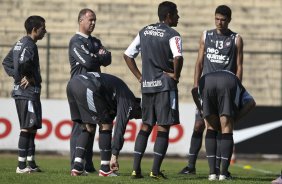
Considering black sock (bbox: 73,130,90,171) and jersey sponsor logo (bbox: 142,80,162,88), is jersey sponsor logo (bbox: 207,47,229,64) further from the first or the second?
black sock (bbox: 73,130,90,171)

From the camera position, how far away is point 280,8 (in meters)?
26.2

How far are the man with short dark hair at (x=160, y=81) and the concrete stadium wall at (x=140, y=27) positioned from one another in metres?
11.3

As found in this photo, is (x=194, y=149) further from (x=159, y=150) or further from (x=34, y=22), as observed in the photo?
(x=34, y=22)

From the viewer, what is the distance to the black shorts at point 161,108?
A: 12.2 metres

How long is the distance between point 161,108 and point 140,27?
539 inches

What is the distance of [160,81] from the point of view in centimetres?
1227

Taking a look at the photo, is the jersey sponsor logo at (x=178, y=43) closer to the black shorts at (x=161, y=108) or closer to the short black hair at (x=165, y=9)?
the short black hair at (x=165, y=9)

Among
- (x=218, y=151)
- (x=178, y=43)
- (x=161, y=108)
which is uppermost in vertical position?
(x=178, y=43)

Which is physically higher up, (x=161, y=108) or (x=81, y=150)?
(x=161, y=108)

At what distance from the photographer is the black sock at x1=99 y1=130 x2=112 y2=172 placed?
1235 centimetres

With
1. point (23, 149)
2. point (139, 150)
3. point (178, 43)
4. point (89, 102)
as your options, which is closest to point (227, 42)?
point (178, 43)

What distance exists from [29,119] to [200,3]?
43.5 feet

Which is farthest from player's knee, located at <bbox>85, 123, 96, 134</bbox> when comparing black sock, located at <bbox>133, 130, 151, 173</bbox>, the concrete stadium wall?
the concrete stadium wall

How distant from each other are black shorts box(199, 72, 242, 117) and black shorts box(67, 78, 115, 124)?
4.15 ft
